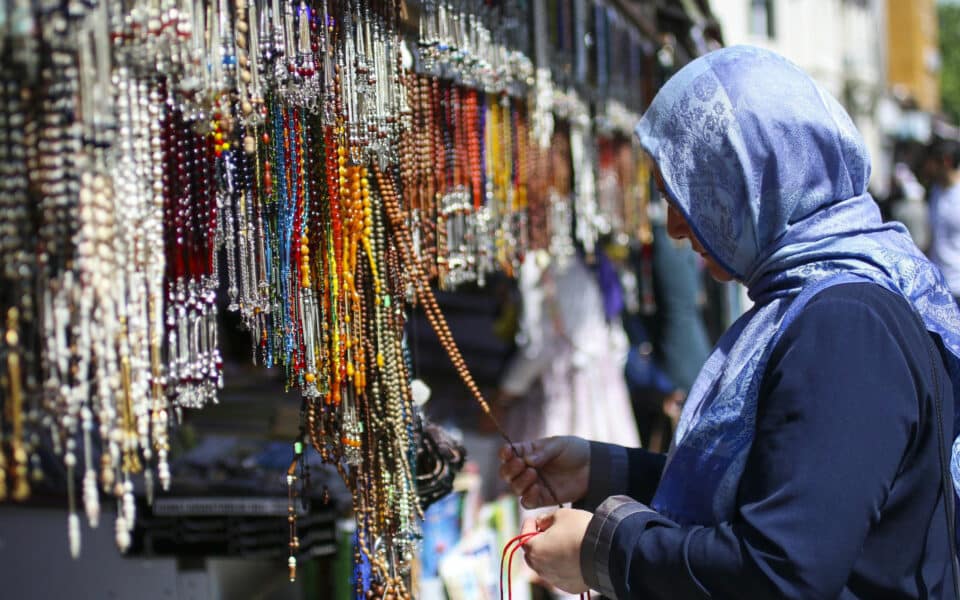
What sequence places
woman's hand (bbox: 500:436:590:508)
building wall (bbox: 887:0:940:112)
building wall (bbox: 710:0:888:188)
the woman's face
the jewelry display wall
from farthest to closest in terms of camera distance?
building wall (bbox: 887:0:940:112), building wall (bbox: 710:0:888:188), woman's hand (bbox: 500:436:590:508), the woman's face, the jewelry display wall

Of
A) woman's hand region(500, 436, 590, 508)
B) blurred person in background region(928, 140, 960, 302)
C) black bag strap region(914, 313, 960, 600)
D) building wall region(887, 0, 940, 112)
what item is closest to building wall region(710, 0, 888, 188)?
building wall region(887, 0, 940, 112)

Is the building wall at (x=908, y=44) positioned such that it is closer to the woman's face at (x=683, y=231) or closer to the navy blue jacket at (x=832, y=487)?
the woman's face at (x=683, y=231)

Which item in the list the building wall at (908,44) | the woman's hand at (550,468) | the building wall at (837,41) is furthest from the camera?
the building wall at (908,44)

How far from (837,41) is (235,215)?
18413 mm

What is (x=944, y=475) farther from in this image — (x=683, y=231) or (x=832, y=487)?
(x=683, y=231)

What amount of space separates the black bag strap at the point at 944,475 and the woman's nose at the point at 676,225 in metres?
0.39

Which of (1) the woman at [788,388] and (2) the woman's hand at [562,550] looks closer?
(1) the woman at [788,388]

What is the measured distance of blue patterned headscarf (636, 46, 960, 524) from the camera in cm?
135

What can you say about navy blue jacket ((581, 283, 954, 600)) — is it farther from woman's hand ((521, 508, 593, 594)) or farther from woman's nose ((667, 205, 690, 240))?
woman's nose ((667, 205, 690, 240))

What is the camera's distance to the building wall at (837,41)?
48.8ft

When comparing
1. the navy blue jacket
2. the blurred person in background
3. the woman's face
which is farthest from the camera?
the blurred person in background

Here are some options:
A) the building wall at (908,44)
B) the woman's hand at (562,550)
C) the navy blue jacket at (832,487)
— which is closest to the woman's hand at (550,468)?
the woman's hand at (562,550)

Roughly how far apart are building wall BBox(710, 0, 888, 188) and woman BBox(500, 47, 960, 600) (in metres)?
11.6

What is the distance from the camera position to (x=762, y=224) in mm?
1405
